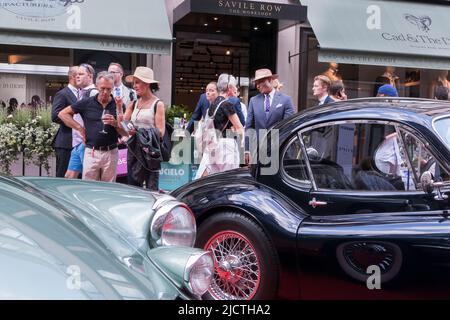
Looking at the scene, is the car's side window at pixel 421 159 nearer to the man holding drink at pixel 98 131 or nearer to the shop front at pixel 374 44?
the man holding drink at pixel 98 131

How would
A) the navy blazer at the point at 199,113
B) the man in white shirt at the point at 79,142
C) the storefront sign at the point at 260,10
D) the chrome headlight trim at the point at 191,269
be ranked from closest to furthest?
1. the chrome headlight trim at the point at 191,269
2. the man in white shirt at the point at 79,142
3. the navy blazer at the point at 199,113
4. the storefront sign at the point at 260,10

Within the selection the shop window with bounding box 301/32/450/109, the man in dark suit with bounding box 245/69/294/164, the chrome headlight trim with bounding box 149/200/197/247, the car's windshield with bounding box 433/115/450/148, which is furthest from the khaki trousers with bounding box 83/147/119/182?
the shop window with bounding box 301/32/450/109

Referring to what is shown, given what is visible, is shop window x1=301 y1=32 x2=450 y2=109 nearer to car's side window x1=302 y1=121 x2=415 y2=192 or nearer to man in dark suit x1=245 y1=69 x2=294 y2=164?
man in dark suit x1=245 y1=69 x2=294 y2=164

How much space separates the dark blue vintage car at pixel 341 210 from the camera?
10.3 ft

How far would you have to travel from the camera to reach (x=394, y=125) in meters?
3.61

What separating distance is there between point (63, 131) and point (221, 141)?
1.90m

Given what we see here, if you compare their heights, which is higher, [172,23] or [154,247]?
[172,23]

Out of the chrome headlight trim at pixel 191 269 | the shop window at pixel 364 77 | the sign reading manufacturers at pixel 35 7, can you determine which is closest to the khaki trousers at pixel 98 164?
the chrome headlight trim at pixel 191 269

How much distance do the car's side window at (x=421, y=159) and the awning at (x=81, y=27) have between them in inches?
285

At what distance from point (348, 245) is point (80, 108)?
3585 mm

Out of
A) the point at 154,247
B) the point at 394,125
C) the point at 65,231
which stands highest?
the point at 394,125

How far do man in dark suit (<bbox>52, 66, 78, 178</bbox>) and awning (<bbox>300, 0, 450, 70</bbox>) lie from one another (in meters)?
5.93
